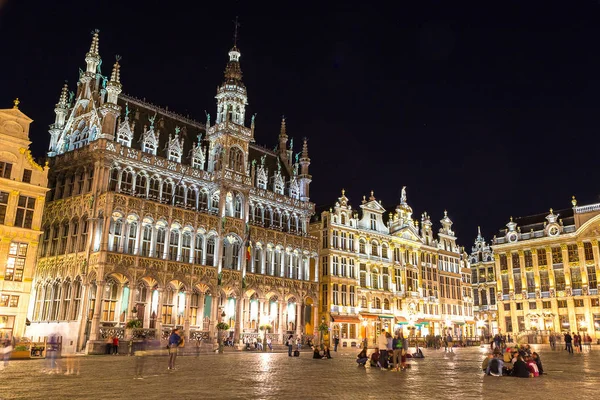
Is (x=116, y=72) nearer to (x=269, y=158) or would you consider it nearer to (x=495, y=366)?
(x=269, y=158)

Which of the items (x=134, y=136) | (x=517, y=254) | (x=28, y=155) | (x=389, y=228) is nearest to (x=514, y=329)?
(x=517, y=254)

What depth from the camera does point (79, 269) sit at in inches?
1869

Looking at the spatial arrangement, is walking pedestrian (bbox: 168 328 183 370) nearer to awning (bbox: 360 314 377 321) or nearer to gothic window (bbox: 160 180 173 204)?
gothic window (bbox: 160 180 173 204)

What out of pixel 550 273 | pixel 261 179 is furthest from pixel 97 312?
pixel 550 273

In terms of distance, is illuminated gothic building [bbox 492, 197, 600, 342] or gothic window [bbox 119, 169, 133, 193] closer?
gothic window [bbox 119, 169, 133, 193]

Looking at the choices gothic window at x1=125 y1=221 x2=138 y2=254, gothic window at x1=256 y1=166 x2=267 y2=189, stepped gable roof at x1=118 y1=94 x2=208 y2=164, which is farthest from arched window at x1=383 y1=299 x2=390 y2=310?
gothic window at x1=125 y1=221 x2=138 y2=254

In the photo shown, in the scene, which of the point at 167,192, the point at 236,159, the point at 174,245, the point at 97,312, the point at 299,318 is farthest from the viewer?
the point at 299,318

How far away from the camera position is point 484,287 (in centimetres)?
10975

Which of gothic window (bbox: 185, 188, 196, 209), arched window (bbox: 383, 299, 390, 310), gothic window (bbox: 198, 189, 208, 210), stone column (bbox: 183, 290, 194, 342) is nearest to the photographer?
stone column (bbox: 183, 290, 194, 342)

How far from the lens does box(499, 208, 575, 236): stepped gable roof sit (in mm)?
89875

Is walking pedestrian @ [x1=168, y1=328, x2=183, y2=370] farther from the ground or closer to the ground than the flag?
closer to the ground

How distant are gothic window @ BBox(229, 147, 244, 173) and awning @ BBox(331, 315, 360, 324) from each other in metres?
23.1

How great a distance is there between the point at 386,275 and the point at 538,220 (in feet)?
112

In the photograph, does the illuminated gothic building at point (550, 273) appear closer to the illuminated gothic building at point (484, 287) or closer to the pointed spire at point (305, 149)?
the illuminated gothic building at point (484, 287)
